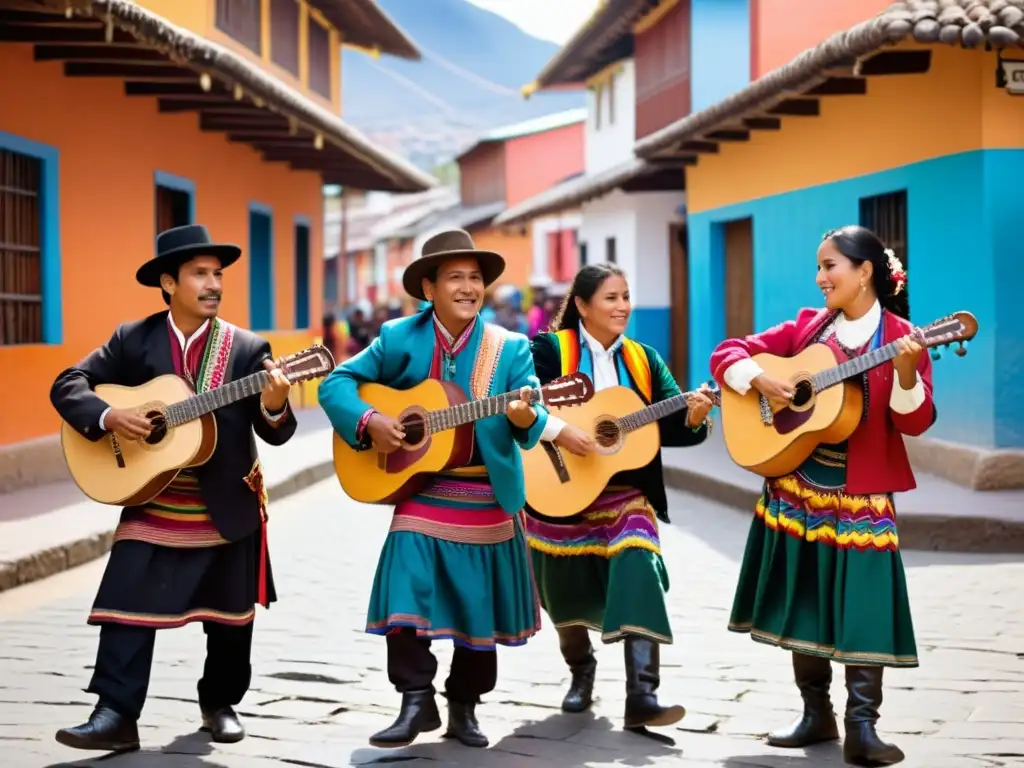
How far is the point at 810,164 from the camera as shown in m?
16.7

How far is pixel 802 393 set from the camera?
5.48 metres

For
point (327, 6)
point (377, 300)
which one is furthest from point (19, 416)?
point (377, 300)

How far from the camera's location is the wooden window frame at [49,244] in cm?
1368

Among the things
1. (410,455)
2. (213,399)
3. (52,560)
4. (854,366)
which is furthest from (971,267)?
(213,399)

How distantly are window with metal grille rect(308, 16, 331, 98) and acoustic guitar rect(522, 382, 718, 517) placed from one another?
20.3m

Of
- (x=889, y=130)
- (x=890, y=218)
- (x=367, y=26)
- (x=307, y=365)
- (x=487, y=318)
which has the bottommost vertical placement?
(x=307, y=365)

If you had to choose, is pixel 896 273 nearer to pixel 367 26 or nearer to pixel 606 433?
pixel 606 433

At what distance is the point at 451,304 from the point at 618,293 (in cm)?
78

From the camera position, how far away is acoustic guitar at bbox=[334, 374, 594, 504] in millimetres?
5414

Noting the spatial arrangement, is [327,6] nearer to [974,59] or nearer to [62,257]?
[62,257]

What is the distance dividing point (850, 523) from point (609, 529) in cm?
97

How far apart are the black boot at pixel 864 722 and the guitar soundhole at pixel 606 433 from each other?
1.21 m

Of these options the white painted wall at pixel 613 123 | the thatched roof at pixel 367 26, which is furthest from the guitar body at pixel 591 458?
the white painted wall at pixel 613 123

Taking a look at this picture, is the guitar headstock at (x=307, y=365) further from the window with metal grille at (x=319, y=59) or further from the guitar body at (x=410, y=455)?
the window with metal grille at (x=319, y=59)
